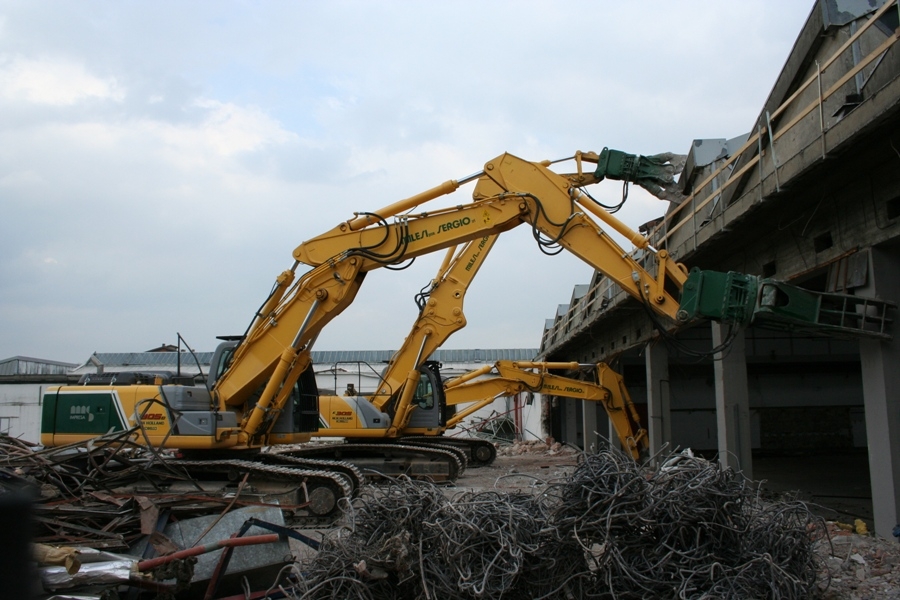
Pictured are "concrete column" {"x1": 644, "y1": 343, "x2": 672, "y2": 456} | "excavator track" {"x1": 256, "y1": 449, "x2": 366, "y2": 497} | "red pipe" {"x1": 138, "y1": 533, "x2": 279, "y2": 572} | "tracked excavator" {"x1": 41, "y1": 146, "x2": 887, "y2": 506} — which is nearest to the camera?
"red pipe" {"x1": 138, "y1": 533, "x2": 279, "y2": 572}

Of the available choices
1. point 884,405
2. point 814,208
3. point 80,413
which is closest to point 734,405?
point 814,208

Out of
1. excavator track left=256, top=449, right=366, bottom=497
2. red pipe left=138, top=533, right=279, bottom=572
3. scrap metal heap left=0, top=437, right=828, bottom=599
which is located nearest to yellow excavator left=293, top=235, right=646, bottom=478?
excavator track left=256, top=449, right=366, bottom=497

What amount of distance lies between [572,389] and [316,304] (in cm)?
979

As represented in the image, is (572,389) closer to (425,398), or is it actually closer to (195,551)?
(425,398)

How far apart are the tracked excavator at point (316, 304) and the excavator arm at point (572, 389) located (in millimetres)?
8151

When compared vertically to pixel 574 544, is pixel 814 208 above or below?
above

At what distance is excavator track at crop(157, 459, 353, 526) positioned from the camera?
35.4 ft

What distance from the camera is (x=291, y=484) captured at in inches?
430

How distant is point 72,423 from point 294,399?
10.2 ft

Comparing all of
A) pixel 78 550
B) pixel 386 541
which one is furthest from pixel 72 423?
pixel 386 541

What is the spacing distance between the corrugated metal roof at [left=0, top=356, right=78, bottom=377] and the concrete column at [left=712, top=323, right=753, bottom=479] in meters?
44.6

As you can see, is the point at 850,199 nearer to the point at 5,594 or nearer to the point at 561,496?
the point at 561,496

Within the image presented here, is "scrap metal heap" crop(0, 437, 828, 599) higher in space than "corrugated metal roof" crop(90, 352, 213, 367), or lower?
lower

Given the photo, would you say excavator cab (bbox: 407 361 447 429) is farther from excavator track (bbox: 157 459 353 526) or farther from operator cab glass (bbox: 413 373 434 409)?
excavator track (bbox: 157 459 353 526)
